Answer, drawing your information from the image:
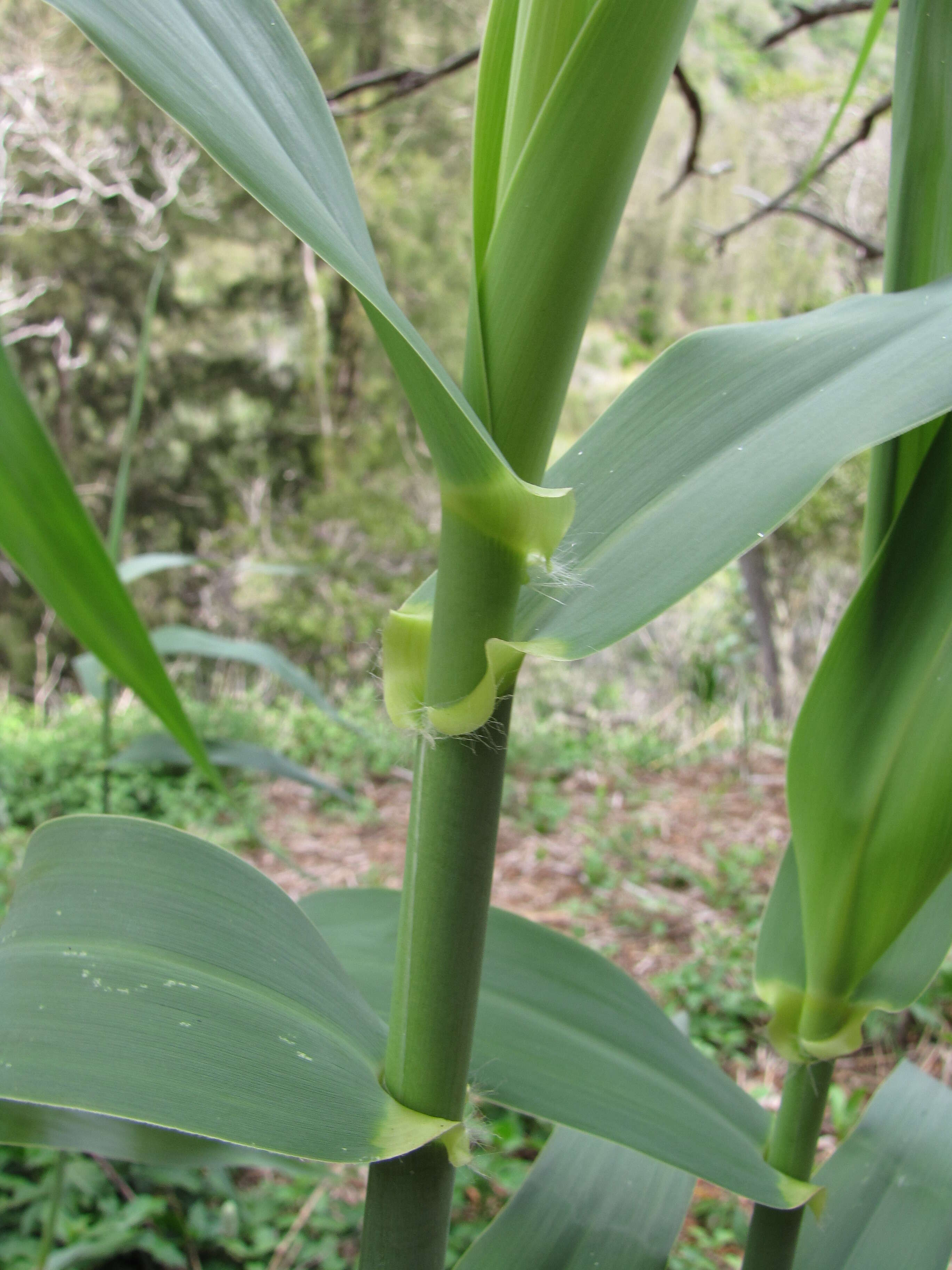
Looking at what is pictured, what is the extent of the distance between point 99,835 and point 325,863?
213cm

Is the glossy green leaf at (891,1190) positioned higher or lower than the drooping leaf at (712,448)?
lower

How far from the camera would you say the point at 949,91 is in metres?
0.27

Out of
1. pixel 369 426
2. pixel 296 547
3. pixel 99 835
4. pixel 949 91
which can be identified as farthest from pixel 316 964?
pixel 369 426

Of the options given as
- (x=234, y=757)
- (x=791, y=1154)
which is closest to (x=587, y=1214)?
(x=791, y=1154)

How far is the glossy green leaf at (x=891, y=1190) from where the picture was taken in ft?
1.05

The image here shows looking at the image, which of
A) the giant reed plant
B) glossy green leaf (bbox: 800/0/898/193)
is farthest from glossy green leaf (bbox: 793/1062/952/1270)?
glossy green leaf (bbox: 800/0/898/193)

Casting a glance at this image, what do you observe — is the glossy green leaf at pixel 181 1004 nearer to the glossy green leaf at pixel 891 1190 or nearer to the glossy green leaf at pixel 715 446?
the glossy green leaf at pixel 715 446

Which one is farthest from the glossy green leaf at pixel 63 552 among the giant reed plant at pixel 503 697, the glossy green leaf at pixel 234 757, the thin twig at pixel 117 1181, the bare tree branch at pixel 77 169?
the bare tree branch at pixel 77 169

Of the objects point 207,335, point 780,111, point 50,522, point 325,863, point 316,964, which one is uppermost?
point 780,111

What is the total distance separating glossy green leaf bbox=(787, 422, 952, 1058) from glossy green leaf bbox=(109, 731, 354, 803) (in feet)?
1.74

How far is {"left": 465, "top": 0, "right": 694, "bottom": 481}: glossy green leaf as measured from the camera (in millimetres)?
198

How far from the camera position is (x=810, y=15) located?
1.28 meters

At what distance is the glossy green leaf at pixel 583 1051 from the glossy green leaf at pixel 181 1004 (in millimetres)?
59

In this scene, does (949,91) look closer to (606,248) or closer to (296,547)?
(606,248)
